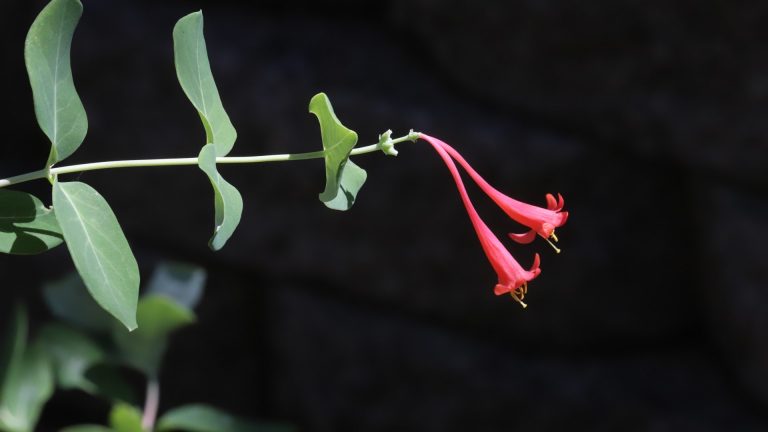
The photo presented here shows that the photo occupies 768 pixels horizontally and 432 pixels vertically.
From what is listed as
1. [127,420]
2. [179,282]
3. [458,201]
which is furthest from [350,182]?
[458,201]

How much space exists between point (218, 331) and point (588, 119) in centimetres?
63

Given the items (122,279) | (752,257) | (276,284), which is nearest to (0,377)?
(122,279)

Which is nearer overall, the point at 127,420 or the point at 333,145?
the point at 333,145

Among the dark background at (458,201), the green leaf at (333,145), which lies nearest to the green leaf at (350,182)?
the green leaf at (333,145)

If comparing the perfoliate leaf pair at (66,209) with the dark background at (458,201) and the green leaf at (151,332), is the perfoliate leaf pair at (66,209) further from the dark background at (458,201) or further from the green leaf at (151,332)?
the dark background at (458,201)

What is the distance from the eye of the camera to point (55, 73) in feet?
1.43

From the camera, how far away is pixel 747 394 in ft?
4.31

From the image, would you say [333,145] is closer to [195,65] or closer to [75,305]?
[195,65]

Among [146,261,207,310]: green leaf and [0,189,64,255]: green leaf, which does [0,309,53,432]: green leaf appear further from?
[0,189,64,255]: green leaf

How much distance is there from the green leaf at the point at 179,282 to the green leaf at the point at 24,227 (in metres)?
0.42

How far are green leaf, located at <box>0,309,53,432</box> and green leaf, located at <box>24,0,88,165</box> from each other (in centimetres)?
47

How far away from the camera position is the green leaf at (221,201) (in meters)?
0.41

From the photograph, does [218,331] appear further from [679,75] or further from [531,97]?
[679,75]

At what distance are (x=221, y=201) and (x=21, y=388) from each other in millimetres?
548
